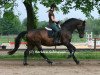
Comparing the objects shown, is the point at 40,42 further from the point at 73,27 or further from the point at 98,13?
the point at 98,13

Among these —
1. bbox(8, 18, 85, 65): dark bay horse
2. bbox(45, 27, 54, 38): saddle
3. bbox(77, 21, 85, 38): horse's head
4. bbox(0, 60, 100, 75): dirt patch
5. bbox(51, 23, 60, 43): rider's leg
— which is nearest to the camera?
bbox(0, 60, 100, 75): dirt patch

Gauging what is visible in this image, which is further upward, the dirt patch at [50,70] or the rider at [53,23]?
the rider at [53,23]

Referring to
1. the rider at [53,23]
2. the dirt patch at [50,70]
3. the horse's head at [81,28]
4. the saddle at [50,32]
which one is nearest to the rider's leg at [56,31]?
the rider at [53,23]

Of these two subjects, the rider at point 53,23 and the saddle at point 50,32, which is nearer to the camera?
the rider at point 53,23

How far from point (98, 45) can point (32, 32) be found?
73.2 ft

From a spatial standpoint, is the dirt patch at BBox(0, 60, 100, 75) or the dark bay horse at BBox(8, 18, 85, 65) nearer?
the dirt patch at BBox(0, 60, 100, 75)

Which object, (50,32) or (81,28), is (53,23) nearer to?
(50,32)

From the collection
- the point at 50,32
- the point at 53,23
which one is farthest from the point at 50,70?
the point at 53,23

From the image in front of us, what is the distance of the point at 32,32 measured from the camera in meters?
16.4

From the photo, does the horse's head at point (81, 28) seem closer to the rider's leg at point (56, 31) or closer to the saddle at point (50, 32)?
the rider's leg at point (56, 31)

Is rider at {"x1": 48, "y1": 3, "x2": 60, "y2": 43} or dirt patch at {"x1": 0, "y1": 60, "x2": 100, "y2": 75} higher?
rider at {"x1": 48, "y1": 3, "x2": 60, "y2": 43}

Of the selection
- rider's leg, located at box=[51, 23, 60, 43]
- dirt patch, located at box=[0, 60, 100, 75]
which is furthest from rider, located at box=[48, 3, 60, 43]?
dirt patch, located at box=[0, 60, 100, 75]

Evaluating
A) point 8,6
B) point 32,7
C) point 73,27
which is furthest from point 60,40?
point 32,7

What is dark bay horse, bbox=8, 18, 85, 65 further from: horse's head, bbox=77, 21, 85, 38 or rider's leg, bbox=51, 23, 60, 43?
rider's leg, bbox=51, 23, 60, 43
